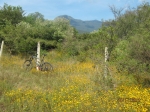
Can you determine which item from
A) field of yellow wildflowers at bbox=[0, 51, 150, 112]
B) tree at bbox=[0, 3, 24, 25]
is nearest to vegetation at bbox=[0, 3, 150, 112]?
field of yellow wildflowers at bbox=[0, 51, 150, 112]

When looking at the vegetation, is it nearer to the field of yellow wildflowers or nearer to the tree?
the field of yellow wildflowers

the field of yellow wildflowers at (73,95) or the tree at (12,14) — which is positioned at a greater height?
the tree at (12,14)

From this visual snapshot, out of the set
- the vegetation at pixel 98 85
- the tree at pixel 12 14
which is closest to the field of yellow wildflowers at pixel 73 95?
the vegetation at pixel 98 85

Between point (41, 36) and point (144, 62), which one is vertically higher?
point (41, 36)

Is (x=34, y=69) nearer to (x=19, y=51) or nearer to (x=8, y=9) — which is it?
(x=19, y=51)

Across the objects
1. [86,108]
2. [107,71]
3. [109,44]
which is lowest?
[86,108]

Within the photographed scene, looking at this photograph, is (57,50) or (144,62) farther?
(57,50)

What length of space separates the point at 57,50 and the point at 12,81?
407 inches

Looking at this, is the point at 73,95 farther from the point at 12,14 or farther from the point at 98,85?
the point at 12,14

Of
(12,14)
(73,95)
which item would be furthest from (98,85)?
(12,14)

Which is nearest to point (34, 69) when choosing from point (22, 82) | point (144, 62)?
point (22, 82)

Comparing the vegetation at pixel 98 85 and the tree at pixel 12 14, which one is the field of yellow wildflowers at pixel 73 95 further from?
the tree at pixel 12 14

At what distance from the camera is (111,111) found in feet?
19.8

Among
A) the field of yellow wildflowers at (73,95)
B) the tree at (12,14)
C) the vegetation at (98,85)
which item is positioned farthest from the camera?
the tree at (12,14)
